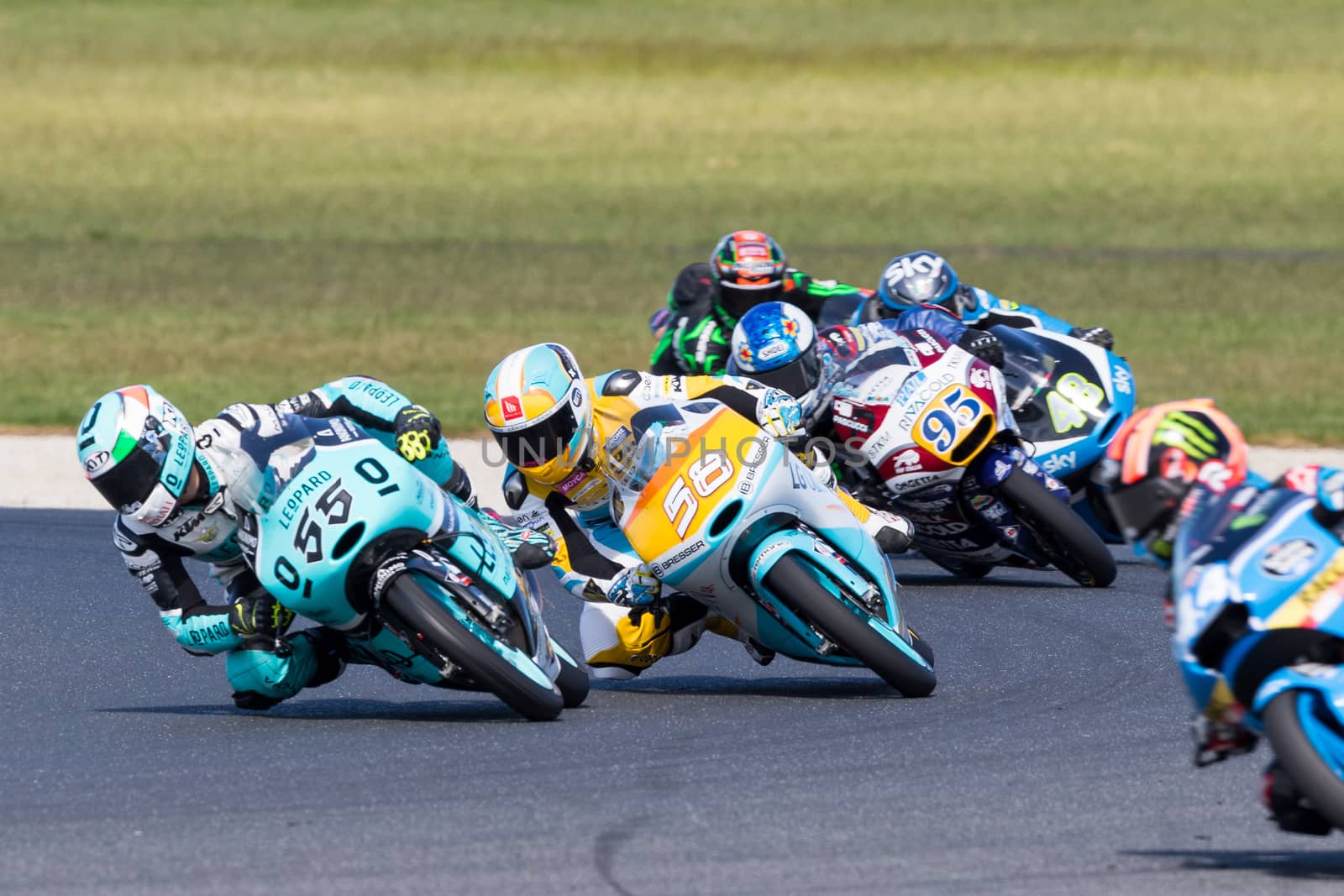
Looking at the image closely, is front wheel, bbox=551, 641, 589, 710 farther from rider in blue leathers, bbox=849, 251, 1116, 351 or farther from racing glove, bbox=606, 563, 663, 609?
rider in blue leathers, bbox=849, 251, 1116, 351

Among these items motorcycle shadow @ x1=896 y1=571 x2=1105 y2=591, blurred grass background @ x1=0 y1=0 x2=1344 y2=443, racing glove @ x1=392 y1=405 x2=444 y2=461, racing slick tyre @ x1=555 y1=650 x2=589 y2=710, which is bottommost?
blurred grass background @ x1=0 y1=0 x2=1344 y2=443

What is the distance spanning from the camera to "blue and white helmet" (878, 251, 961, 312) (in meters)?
12.1

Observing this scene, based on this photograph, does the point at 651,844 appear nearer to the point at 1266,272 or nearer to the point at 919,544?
the point at 919,544

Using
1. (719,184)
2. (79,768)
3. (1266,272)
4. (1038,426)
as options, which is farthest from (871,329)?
(719,184)

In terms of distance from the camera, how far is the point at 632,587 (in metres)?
8.33

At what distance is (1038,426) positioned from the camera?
11172 millimetres

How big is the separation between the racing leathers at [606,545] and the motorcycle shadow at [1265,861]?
260 cm

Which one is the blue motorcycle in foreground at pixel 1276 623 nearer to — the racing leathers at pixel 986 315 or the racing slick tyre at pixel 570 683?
the racing slick tyre at pixel 570 683

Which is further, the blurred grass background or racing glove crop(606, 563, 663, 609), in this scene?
the blurred grass background

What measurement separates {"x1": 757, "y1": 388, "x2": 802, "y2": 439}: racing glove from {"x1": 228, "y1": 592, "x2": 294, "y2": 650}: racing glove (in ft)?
6.95

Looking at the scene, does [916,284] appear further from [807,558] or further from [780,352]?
[807,558]

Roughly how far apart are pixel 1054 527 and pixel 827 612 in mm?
2957

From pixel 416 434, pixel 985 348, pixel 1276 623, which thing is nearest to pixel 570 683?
pixel 416 434

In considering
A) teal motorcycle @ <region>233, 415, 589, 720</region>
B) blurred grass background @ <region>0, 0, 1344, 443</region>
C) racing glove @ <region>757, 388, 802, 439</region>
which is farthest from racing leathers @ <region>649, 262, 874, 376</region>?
teal motorcycle @ <region>233, 415, 589, 720</region>
